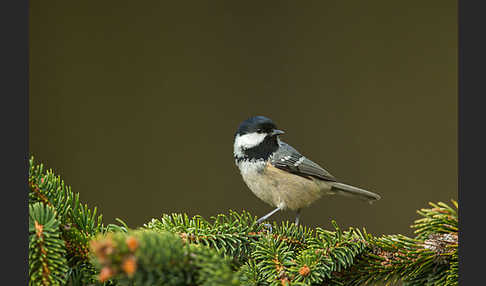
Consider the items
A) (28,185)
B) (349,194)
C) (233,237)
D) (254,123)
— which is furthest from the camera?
(349,194)

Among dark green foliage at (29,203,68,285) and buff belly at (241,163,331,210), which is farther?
buff belly at (241,163,331,210)

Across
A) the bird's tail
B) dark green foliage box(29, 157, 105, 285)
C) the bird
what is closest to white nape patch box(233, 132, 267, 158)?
the bird

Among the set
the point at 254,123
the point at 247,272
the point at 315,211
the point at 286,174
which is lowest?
the point at 315,211

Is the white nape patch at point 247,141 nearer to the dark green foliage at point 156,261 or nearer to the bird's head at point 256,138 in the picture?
the bird's head at point 256,138

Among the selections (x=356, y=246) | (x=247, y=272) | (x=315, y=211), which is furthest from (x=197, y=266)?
(x=315, y=211)

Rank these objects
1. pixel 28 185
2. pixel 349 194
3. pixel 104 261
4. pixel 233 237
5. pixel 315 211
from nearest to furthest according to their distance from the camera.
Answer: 1. pixel 104 261
2. pixel 28 185
3. pixel 233 237
4. pixel 349 194
5. pixel 315 211

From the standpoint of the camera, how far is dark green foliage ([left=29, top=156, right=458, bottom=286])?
41cm

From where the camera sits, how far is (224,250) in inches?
23.6

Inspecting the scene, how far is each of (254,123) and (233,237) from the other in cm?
33

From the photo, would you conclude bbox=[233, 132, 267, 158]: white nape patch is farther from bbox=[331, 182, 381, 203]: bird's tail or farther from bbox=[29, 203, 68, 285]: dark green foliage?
bbox=[29, 203, 68, 285]: dark green foliage

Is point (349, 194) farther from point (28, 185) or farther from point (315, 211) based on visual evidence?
point (28, 185)

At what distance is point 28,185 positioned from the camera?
535mm

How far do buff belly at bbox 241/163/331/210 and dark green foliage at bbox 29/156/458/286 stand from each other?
0.75 ft

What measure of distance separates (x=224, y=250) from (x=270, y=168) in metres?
0.37
